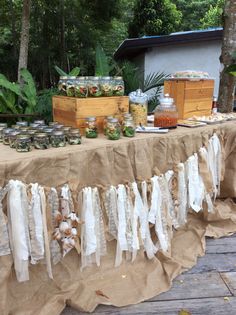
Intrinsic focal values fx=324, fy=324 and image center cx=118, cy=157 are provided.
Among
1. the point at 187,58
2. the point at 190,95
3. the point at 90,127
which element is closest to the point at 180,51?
the point at 187,58

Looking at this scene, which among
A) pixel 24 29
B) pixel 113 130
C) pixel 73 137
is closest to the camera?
pixel 73 137

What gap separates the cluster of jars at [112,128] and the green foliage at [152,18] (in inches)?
369

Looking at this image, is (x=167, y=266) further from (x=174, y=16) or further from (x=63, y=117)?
(x=174, y=16)

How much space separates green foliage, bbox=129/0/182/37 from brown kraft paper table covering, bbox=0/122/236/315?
9093 mm

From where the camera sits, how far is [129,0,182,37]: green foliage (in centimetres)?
1027

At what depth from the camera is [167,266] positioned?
6.41 ft

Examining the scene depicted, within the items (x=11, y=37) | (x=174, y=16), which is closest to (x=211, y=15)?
(x=174, y=16)

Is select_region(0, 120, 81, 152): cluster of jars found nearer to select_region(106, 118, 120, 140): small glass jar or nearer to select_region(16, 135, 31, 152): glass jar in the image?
select_region(16, 135, 31, 152): glass jar

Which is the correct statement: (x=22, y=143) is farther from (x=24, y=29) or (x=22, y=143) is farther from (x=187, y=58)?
(x=187, y=58)

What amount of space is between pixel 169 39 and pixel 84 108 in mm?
5238

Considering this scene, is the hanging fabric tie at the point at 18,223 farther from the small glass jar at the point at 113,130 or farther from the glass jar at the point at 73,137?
the small glass jar at the point at 113,130

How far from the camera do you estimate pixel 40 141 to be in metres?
1.52

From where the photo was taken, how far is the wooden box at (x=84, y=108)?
1756 mm

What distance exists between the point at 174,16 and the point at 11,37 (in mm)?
5524
